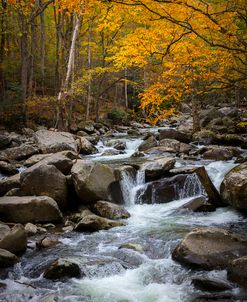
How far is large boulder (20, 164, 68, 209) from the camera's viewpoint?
930 cm

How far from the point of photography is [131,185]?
10.5 m

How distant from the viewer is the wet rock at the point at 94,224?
7.87 m

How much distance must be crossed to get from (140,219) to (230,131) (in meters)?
11.1

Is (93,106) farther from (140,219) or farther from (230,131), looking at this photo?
(140,219)

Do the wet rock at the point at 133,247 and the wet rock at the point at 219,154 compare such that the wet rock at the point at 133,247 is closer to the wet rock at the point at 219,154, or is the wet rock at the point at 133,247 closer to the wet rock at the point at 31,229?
the wet rock at the point at 31,229

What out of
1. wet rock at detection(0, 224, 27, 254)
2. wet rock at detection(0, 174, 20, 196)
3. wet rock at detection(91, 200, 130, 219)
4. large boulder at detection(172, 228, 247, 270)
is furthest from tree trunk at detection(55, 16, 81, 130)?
large boulder at detection(172, 228, 247, 270)

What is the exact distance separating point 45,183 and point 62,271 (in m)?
3.83

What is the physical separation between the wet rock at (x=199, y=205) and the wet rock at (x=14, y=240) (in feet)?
13.9

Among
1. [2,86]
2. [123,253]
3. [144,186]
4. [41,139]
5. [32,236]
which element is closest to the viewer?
[123,253]

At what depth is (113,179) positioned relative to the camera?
971 centimetres

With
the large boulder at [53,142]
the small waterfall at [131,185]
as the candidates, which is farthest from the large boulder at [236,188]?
the large boulder at [53,142]

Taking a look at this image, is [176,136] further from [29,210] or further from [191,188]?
[29,210]

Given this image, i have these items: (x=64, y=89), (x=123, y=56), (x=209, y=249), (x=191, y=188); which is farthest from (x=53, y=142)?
(x=209, y=249)

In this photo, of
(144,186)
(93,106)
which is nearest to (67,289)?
(144,186)
